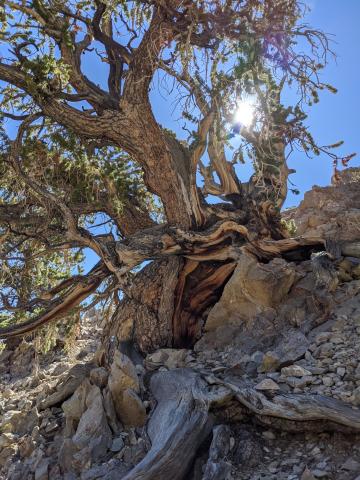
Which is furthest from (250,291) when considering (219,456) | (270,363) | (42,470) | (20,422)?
(20,422)

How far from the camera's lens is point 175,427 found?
12.0ft

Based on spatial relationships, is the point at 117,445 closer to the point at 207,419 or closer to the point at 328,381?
the point at 207,419

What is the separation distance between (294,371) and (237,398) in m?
0.62

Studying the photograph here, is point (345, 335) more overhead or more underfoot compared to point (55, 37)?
more underfoot

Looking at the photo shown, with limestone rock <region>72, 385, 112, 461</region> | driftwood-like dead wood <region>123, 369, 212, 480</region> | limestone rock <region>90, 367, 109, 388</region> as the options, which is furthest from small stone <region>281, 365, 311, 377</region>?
limestone rock <region>90, 367, 109, 388</region>

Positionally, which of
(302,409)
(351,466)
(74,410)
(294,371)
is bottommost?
(351,466)

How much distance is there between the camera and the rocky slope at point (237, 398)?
3428 mm

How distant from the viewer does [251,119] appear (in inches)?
216

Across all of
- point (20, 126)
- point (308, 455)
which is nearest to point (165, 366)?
point (308, 455)

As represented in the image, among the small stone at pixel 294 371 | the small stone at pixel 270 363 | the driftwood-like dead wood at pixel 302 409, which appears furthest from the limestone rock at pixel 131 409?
the small stone at pixel 294 371

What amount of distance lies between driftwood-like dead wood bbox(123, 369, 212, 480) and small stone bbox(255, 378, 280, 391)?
502 millimetres

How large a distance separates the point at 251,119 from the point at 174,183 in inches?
66.4

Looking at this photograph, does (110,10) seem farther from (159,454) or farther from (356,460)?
(356,460)

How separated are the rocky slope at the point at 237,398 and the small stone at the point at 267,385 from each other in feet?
0.03
